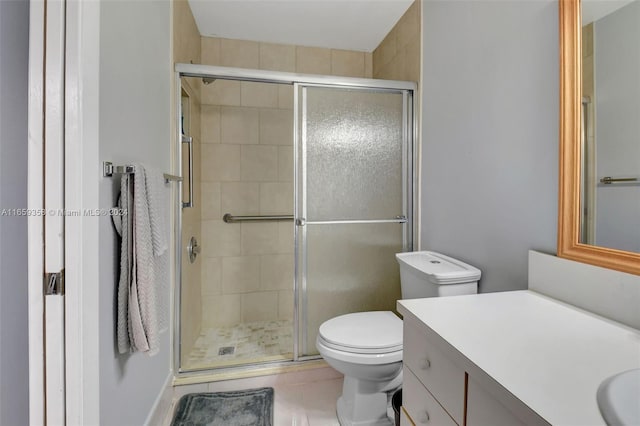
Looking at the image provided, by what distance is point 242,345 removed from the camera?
2148 millimetres

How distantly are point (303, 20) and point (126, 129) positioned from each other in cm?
156

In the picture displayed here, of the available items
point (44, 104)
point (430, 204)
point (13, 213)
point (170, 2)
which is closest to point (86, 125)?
point (44, 104)

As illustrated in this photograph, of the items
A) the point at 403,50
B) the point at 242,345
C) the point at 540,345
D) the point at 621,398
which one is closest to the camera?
the point at 621,398

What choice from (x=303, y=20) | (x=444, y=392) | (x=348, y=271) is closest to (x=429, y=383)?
(x=444, y=392)

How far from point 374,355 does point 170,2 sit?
6.61 feet

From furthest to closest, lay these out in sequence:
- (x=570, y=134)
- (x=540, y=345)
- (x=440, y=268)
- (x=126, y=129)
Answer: (x=440, y=268)
(x=126, y=129)
(x=570, y=134)
(x=540, y=345)

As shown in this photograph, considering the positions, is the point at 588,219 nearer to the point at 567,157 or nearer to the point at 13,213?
the point at 567,157

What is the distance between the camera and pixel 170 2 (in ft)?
5.10

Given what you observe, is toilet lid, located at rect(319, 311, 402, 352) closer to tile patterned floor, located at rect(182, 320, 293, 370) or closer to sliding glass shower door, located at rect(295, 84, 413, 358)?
sliding glass shower door, located at rect(295, 84, 413, 358)

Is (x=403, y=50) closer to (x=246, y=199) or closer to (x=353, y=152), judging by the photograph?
(x=353, y=152)

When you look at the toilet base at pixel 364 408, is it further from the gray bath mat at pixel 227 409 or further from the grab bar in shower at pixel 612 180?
the grab bar in shower at pixel 612 180

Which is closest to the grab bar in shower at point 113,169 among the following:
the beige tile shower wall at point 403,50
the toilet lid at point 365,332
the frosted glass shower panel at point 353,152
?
the frosted glass shower panel at point 353,152

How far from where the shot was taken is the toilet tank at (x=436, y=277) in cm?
129

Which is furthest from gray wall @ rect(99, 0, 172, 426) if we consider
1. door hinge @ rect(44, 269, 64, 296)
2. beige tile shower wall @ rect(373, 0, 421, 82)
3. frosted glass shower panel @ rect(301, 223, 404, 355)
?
beige tile shower wall @ rect(373, 0, 421, 82)
